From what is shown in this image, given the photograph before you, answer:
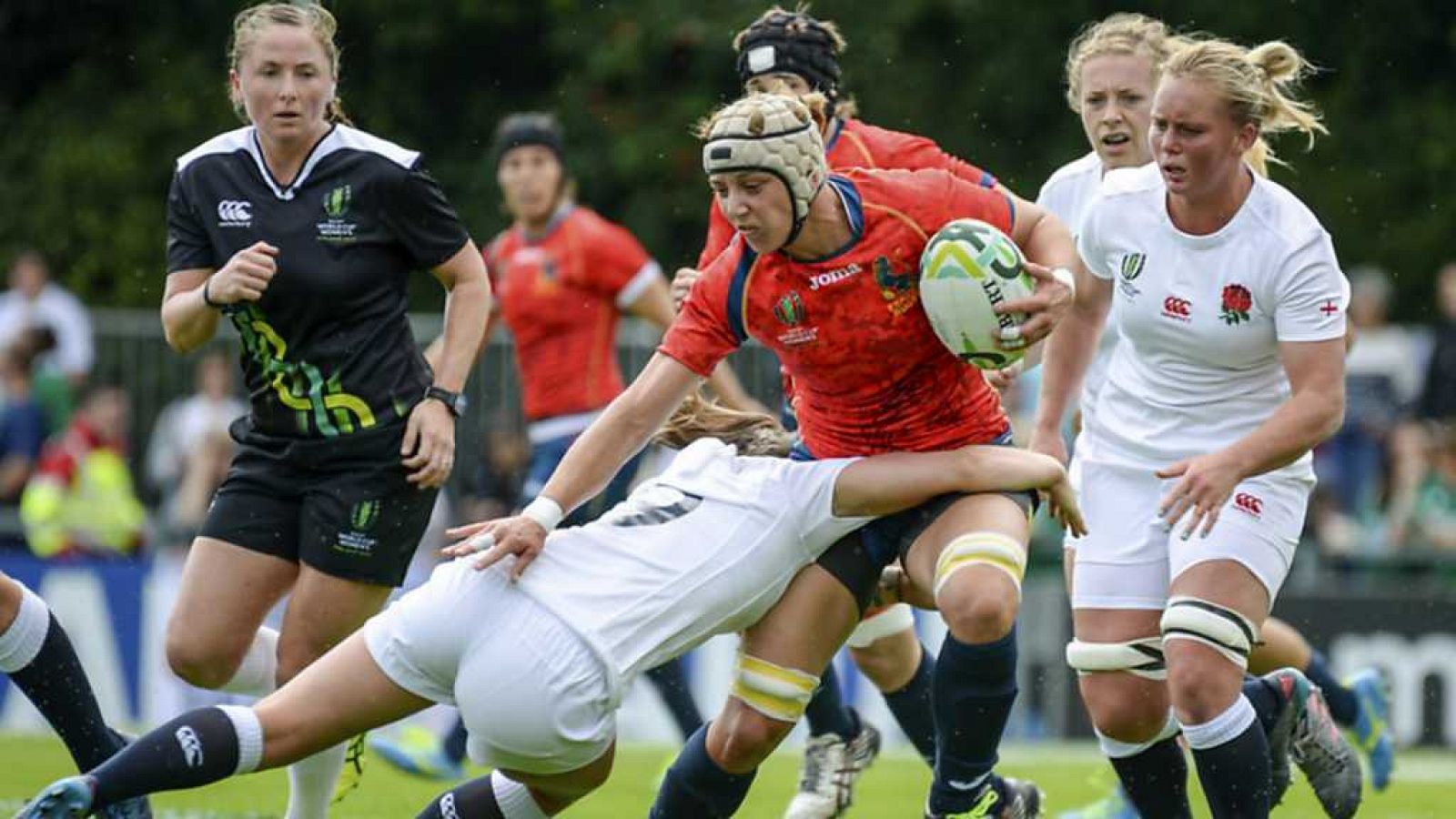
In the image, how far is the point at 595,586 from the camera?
5344 mm

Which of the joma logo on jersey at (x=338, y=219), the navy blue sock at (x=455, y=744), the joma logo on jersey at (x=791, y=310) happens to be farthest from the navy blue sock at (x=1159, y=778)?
the navy blue sock at (x=455, y=744)

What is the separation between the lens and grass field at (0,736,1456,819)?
8.11 meters

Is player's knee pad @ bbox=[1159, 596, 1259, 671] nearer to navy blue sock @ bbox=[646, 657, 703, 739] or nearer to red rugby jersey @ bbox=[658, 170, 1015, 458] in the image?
red rugby jersey @ bbox=[658, 170, 1015, 458]

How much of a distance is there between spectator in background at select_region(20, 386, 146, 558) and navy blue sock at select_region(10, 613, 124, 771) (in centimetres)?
657

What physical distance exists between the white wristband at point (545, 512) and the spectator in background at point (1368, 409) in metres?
8.83

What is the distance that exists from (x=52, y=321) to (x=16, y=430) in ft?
3.39

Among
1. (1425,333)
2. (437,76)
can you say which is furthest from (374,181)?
(437,76)

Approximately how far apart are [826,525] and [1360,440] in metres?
8.71

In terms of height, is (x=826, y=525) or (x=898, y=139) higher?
(x=898, y=139)

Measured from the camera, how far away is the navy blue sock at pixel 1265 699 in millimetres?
6348

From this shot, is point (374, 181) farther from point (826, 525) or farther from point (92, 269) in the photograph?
point (92, 269)

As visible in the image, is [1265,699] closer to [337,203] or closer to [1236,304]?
[1236,304]

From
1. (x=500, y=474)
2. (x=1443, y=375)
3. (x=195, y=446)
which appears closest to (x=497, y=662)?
(x=500, y=474)

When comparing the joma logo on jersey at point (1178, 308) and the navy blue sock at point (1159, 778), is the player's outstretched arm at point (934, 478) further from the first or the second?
the navy blue sock at point (1159, 778)
